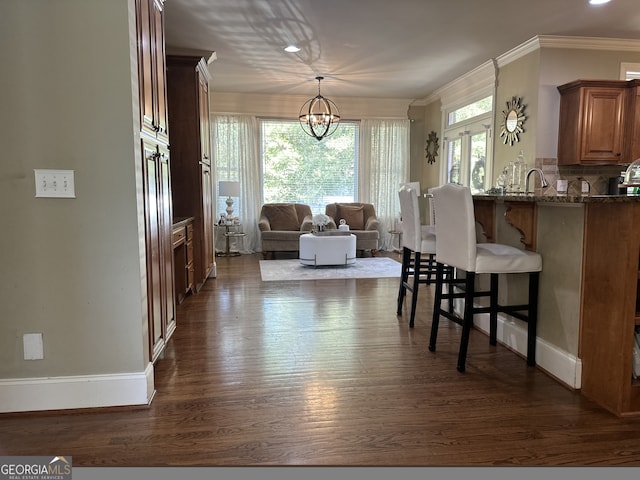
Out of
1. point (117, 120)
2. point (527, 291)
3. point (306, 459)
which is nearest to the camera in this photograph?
point (306, 459)

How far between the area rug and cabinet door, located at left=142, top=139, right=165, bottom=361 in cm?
Answer: 273

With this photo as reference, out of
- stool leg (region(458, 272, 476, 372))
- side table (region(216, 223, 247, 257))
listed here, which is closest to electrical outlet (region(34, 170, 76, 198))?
stool leg (region(458, 272, 476, 372))

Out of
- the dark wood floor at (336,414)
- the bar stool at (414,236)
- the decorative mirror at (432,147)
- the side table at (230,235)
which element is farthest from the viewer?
the decorative mirror at (432,147)

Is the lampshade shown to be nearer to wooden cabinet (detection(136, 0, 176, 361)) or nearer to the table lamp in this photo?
the table lamp

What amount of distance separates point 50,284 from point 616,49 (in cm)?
597

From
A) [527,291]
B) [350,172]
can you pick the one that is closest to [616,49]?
[527,291]

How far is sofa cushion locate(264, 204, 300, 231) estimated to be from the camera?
7578 mm

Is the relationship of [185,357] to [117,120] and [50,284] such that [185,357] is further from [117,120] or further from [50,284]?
[117,120]

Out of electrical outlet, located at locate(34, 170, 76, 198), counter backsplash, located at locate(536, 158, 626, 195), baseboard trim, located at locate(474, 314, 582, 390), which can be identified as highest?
counter backsplash, located at locate(536, 158, 626, 195)

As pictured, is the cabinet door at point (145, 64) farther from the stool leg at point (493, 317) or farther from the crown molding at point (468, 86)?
the crown molding at point (468, 86)

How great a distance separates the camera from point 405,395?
→ 2.34 m

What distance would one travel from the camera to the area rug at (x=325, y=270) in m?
5.65

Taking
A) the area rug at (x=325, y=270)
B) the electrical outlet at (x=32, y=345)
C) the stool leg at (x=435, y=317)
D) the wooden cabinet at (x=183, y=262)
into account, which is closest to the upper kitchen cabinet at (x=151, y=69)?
the electrical outlet at (x=32, y=345)

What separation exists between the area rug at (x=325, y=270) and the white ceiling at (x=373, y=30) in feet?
9.13
